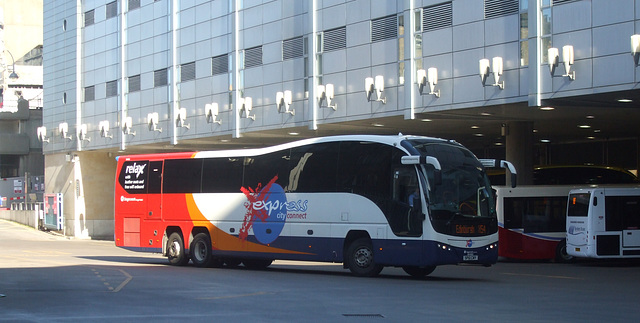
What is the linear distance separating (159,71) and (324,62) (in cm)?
1520

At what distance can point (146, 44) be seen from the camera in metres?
48.2

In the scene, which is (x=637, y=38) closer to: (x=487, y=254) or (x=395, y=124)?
(x=487, y=254)

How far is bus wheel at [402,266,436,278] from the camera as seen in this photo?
69.8 ft

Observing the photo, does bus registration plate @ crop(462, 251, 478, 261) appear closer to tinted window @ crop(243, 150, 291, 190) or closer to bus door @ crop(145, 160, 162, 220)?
tinted window @ crop(243, 150, 291, 190)

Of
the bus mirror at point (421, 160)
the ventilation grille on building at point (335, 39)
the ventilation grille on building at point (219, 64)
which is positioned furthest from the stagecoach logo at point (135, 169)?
the ventilation grille on building at point (219, 64)

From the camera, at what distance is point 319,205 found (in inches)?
866

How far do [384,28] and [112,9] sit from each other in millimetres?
25638

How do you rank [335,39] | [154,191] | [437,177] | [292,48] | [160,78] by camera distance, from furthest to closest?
[160,78] < [292,48] < [335,39] < [154,191] < [437,177]

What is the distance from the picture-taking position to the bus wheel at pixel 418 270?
838 inches

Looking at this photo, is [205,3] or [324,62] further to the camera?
[205,3]

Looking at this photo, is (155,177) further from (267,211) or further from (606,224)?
(606,224)

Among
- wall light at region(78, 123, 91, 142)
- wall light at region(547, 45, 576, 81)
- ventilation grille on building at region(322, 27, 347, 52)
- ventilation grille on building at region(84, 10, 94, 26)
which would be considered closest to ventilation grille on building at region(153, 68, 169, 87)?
wall light at region(78, 123, 91, 142)

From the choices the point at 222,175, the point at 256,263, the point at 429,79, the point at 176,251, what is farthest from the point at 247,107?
the point at 256,263

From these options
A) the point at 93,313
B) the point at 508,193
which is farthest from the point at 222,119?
the point at 93,313
